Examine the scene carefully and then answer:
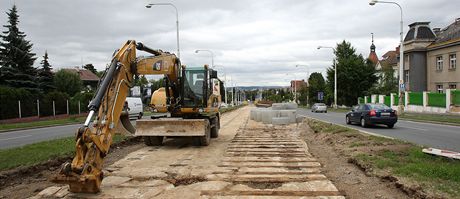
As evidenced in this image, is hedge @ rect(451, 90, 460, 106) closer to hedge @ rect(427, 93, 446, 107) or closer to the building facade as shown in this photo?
hedge @ rect(427, 93, 446, 107)

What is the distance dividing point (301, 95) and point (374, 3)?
8315 centimetres

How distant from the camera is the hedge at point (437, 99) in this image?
133 ft

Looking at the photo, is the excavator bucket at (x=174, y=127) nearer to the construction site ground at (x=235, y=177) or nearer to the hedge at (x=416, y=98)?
the construction site ground at (x=235, y=177)

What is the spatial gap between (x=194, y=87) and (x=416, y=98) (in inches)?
1504

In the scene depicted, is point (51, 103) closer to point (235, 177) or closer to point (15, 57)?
point (15, 57)

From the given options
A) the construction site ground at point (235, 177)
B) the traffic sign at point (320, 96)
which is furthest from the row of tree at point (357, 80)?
the construction site ground at point (235, 177)

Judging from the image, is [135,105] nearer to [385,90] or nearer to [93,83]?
[385,90]

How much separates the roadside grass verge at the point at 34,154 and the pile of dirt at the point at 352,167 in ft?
23.6

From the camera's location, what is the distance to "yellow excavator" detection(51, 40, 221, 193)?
7293 millimetres

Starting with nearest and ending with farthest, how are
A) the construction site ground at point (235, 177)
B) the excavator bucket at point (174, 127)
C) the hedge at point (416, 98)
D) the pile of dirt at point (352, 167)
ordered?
1. the construction site ground at point (235, 177)
2. the pile of dirt at point (352, 167)
3. the excavator bucket at point (174, 127)
4. the hedge at point (416, 98)

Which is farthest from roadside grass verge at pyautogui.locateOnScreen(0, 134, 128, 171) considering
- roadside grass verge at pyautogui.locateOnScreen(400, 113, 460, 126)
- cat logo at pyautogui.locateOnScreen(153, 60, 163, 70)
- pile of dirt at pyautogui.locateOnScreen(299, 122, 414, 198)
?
roadside grass verge at pyautogui.locateOnScreen(400, 113, 460, 126)

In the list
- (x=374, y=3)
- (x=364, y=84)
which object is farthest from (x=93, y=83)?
(x=374, y=3)

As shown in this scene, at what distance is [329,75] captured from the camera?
75.1m

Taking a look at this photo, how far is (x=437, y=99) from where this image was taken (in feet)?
137
